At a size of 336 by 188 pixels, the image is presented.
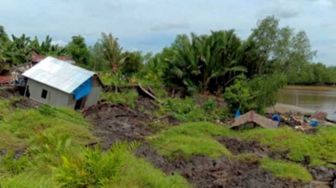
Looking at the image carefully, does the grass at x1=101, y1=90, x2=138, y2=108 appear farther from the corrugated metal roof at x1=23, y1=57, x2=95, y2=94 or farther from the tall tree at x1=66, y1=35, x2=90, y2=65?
the tall tree at x1=66, y1=35, x2=90, y2=65

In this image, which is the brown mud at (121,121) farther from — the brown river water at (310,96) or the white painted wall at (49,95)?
the brown river water at (310,96)

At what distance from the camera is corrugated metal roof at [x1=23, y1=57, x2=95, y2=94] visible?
19.0 m

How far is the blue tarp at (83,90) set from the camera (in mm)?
19000

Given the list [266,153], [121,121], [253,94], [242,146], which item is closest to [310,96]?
[253,94]

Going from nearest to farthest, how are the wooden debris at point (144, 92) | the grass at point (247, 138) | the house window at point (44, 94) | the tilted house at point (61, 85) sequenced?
the grass at point (247, 138)
the tilted house at point (61, 85)
the house window at point (44, 94)
the wooden debris at point (144, 92)

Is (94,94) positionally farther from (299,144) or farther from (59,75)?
(299,144)

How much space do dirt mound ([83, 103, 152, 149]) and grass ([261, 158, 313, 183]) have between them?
4.30 metres

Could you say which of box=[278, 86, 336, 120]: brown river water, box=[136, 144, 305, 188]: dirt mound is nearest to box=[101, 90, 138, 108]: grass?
box=[136, 144, 305, 188]: dirt mound

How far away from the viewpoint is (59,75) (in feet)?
64.3

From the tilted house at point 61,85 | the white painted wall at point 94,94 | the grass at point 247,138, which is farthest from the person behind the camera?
the white painted wall at point 94,94

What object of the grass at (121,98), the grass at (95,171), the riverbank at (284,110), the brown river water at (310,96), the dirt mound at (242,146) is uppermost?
the grass at (95,171)

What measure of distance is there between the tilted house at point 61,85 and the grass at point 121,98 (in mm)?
1244

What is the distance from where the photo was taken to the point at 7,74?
23.7 m

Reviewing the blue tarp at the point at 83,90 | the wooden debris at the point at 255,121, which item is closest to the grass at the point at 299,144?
the wooden debris at the point at 255,121
